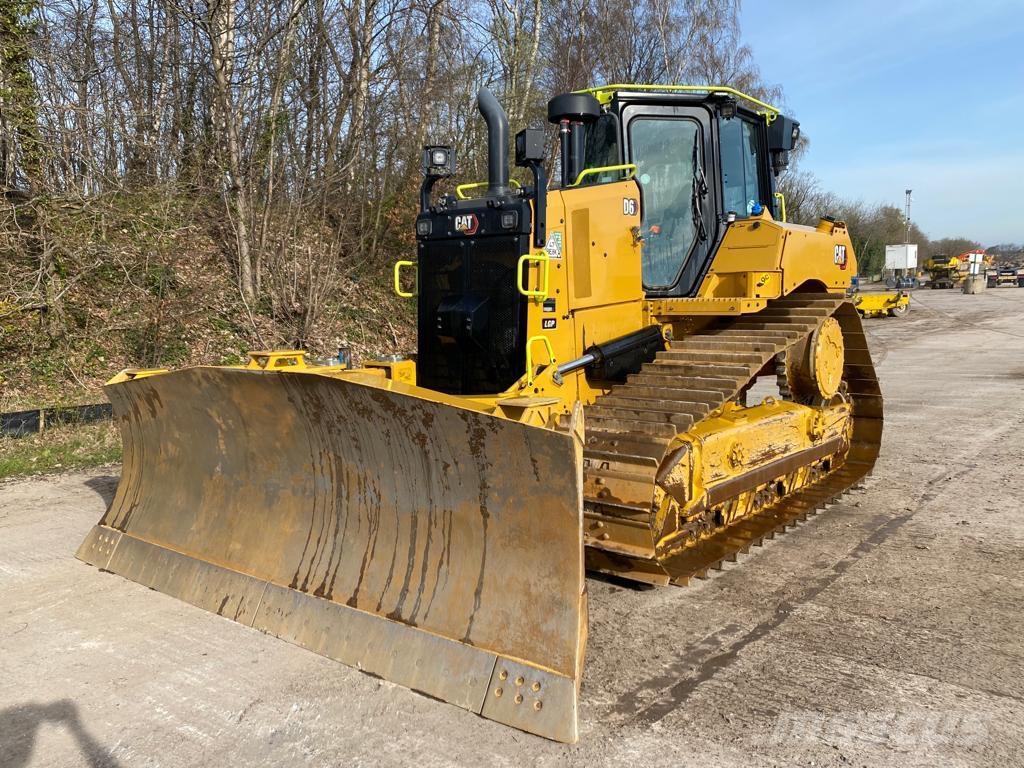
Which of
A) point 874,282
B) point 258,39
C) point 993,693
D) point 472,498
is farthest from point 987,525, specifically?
point 874,282

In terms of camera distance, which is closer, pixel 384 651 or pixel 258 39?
pixel 384 651

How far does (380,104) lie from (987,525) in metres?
10.9

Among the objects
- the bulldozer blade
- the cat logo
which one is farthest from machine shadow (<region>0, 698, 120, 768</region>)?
the cat logo

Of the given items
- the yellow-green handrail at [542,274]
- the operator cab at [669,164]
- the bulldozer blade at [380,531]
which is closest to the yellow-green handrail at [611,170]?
the operator cab at [669,164]

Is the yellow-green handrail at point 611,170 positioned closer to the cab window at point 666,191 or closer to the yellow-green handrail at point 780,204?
the cab window at point 666,191

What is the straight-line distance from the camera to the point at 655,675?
3.32 metres

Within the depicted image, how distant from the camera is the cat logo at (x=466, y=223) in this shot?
4.75 meters

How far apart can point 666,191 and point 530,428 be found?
2.87 m

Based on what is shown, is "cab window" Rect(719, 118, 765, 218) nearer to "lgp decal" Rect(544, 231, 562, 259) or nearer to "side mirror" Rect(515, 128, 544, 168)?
"lgp decal" Rect(544, 231, 562, 259)

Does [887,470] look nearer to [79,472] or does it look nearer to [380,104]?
[79,472]

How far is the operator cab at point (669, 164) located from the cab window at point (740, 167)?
0.02 meters

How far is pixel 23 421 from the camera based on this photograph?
816 centimetres

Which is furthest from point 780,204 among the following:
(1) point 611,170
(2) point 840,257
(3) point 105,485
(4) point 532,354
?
(3) point 105,485

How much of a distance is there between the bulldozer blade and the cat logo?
1647 mm
